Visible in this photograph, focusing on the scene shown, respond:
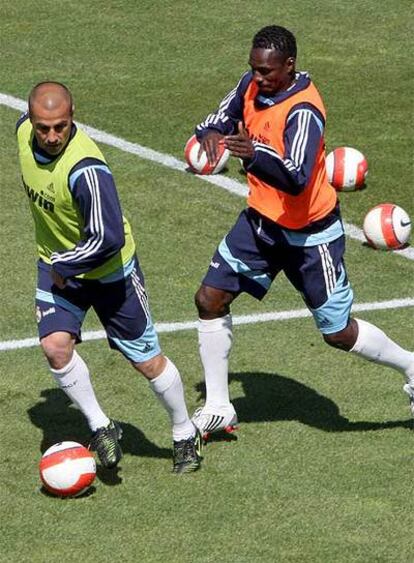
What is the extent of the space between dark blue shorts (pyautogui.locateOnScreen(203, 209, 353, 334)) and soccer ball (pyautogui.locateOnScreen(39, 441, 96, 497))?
5.24 ft

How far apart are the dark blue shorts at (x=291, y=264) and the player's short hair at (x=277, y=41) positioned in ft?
3.76

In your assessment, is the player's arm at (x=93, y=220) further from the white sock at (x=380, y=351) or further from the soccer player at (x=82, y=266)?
the white sock at (x=380, y=351)

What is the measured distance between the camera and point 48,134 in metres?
8.91

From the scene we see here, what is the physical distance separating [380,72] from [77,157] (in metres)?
9.06

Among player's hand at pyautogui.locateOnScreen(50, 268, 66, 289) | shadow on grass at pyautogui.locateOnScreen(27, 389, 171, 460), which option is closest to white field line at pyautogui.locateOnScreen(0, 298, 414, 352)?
shadow on grass at pyautogui.locateOnScreen(27, 389, 171, 460)

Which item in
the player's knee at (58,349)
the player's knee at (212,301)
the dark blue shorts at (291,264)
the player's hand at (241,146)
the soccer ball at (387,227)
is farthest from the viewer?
the soccer ball at (387,227)

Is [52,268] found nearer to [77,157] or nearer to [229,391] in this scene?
[77,157]

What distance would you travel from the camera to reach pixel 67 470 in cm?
911

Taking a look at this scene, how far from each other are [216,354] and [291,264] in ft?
2.66

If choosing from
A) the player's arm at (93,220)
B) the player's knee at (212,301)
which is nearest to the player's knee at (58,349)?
the player's arm at (93,220)

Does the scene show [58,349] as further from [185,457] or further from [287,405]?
[287,405]

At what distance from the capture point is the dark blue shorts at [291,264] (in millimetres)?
9875

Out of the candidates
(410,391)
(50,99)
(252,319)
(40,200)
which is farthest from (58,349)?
(252,319)

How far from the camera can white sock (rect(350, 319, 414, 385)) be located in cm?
1006
